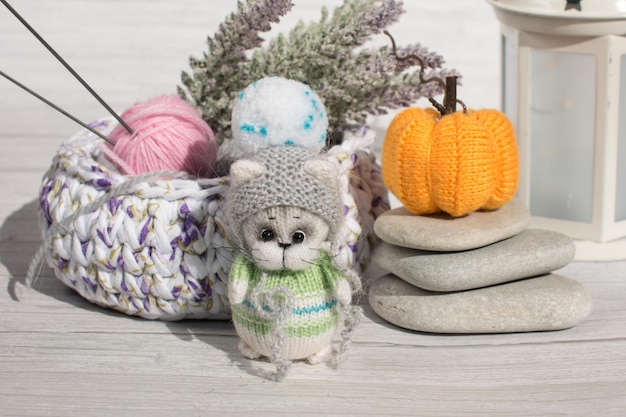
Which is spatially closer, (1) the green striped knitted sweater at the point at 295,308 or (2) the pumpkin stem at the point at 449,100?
(1) the green striped knitted sweater at the point at 295,308

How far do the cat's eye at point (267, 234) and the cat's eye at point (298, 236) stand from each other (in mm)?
26

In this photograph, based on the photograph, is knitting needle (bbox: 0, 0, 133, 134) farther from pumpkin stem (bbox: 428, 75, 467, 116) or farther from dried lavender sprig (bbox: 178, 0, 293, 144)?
pumpkin stem (bbox: 428, 75, 467, 116)

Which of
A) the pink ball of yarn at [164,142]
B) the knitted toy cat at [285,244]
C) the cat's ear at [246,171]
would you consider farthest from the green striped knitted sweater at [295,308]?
the pink ball of yarn at [164,142]

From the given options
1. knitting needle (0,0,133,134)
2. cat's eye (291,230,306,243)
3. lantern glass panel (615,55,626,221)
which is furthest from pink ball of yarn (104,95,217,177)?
lantern glass panel (615,55,626,221)

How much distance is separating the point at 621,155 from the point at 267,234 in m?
0.67

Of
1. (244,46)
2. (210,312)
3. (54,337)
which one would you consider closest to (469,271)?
(210,312)

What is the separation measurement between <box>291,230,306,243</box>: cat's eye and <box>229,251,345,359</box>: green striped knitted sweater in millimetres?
44

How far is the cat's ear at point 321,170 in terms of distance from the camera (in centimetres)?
112

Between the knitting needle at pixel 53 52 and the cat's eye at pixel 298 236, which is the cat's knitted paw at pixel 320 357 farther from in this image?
the knitting needle at pixel 53 52

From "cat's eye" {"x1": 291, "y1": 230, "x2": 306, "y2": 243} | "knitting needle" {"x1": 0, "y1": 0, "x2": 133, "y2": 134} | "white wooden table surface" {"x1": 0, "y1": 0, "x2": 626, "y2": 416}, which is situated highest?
"knitting needle" {"x1": 0, "y1": 0, "x2": 133, "y2": 134}

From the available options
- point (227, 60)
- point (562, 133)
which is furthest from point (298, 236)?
point (562, 133)

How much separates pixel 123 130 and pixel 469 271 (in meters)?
0.56

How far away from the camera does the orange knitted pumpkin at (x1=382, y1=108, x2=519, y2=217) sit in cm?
125

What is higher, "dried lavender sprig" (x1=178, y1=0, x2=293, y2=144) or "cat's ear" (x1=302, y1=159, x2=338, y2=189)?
"dried lavender sprig" (x1=178, y1=0, x2=293, y2=144)
